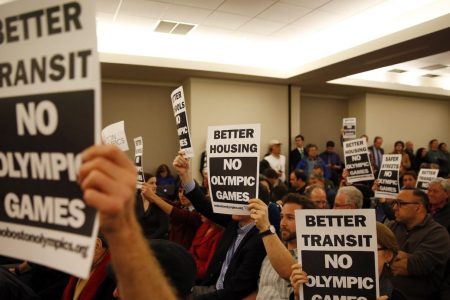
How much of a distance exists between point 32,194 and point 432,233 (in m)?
3.03

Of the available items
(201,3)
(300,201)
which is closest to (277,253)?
(300,201)

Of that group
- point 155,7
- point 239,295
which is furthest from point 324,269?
point 155,7

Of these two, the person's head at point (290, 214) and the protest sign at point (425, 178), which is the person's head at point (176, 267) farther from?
the protest sign at point (425, 178)

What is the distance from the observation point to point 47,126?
90cm

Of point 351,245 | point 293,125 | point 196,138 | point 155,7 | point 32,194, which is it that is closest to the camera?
point 32,194

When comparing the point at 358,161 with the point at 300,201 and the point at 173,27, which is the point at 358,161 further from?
the point at 173,27

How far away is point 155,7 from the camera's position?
589 cm

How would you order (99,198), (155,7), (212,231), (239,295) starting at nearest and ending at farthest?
(99,198)
(239,295)
(212,231)
(155,7)

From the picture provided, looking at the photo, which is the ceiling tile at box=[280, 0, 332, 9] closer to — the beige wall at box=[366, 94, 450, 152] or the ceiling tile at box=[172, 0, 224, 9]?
the ceiling tile at box=[172, 0, 224, 9]

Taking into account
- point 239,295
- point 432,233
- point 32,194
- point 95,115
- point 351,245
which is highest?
point 95,115

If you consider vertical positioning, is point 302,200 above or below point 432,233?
above

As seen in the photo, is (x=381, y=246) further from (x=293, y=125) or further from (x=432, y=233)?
(x=293, y=125)

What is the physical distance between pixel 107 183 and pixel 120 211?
59 millimetres

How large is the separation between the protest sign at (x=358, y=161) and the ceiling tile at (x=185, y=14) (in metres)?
2.98
